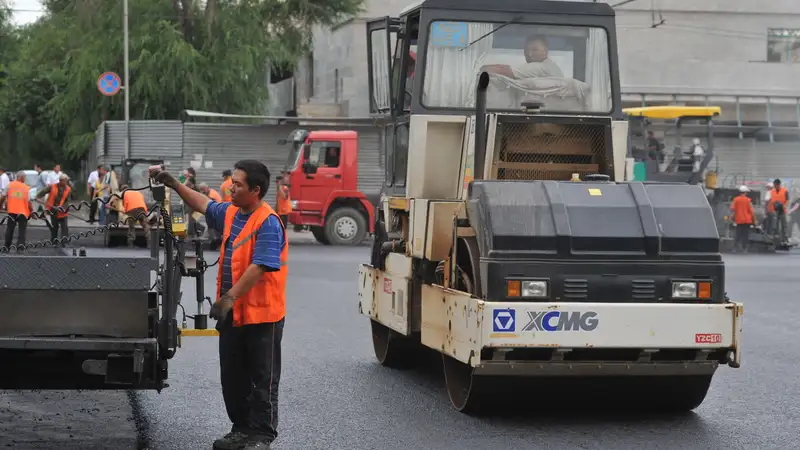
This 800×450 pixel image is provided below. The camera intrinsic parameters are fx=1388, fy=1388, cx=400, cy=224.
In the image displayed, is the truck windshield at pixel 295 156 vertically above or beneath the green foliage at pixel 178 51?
beneath

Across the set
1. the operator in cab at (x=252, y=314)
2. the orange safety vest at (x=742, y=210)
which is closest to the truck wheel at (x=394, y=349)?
the operator in cab at (x=252, y=314)

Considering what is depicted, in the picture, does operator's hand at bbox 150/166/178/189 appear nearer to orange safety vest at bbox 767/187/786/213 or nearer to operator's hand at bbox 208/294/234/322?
operator's hand at bbox 208/294/234/322

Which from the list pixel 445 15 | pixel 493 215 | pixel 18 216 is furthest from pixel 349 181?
pixel 493 215

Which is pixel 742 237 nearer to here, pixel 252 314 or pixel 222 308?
pixel 252 314

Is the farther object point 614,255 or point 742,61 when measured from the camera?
point 742,61

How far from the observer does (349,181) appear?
102 ft

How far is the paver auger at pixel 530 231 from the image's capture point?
8.55m

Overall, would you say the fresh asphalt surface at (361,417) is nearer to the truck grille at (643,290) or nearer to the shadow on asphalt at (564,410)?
the shadow on asphalt at (564,410)

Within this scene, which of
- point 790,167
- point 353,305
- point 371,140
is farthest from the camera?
point 790,167

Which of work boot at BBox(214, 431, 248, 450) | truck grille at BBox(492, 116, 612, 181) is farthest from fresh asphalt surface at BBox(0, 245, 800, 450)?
truck grille at BBox(492, 116, 612, 181)

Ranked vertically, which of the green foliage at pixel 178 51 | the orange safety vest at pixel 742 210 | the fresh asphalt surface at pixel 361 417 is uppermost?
the green foliage at pixel 178 51

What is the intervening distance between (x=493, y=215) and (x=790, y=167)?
3514 cm

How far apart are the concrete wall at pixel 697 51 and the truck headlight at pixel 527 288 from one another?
40.3 m

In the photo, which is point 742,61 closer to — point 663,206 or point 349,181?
point 349,181
